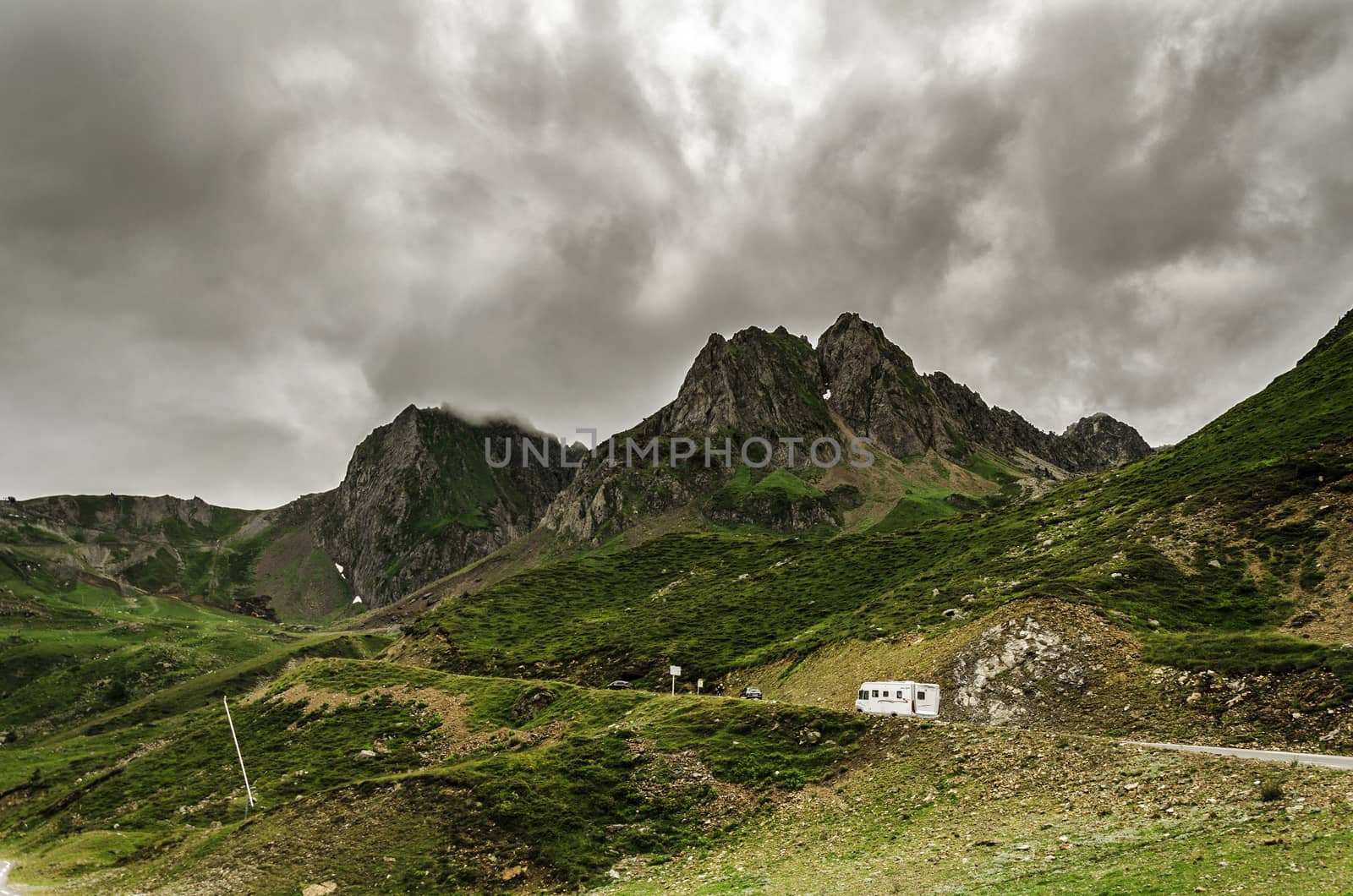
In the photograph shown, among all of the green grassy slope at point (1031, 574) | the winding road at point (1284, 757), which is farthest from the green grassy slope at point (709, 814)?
the green grassy slope at point (1031, 574)

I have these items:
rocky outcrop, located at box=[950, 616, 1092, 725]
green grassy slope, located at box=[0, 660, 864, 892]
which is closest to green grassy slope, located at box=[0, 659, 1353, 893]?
green grassy slope, located at box=[0, 660, 864, 892]

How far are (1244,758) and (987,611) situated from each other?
142ft

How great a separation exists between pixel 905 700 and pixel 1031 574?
40.4m

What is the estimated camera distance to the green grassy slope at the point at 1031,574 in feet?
240

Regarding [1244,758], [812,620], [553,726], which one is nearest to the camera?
[1244,758]

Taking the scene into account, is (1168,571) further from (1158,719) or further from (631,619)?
(631,619)

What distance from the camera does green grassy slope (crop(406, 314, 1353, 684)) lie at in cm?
7306

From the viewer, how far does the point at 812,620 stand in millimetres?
119250

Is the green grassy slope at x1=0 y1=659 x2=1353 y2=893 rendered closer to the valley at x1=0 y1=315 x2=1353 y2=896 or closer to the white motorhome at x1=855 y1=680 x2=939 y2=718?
the valley at x1=0 y1=315 x2=1353 y2=896

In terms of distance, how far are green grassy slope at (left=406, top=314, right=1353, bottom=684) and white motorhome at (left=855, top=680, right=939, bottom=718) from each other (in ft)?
65.8

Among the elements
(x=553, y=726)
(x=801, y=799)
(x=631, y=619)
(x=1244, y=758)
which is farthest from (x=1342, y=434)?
(x=631, y=619)

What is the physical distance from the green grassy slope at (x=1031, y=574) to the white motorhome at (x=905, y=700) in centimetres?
2006

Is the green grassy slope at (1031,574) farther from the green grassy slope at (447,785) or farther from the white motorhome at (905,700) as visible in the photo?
the green grassy slope at (447,785)

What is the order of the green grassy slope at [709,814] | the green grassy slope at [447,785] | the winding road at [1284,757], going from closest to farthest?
the green grassy slope at [709,814] → the winding road at [1284,757] → the green grassy slope at [447,785]
